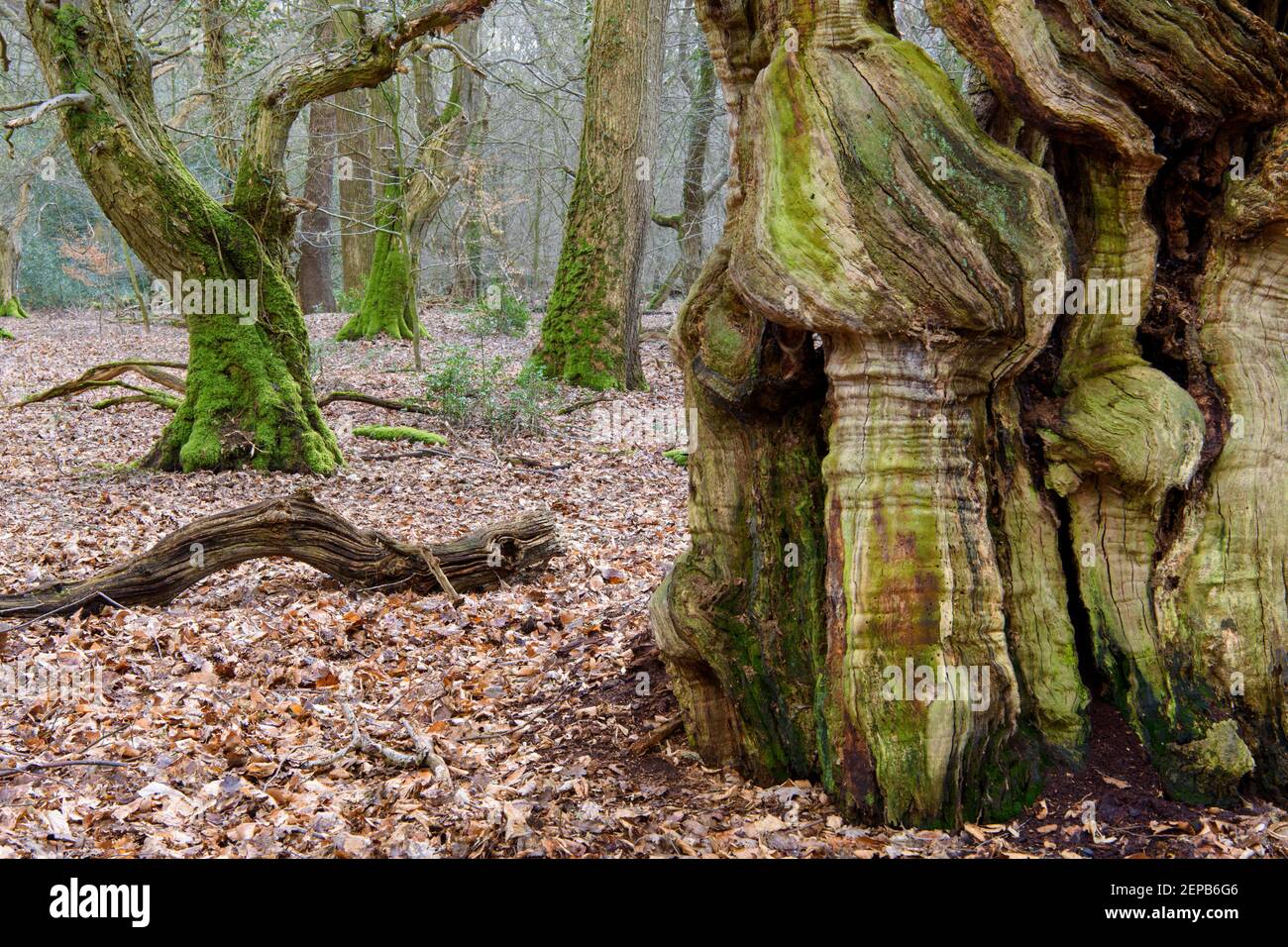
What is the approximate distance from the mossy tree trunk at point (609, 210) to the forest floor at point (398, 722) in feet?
14.3

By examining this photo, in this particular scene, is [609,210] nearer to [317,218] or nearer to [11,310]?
[317,218]

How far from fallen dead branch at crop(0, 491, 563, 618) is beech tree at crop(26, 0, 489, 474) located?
10.1 ft

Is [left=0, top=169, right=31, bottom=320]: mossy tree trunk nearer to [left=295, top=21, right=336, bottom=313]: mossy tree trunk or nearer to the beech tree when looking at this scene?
[left=295, top=21, right=336, bottom=313]: mossy tree trunk

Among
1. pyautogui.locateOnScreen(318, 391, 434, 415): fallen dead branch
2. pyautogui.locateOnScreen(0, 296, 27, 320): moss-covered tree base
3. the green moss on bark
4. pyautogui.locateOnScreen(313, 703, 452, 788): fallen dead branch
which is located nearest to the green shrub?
pyautogui.locateOnScreen(318, 391, 434, 415): fallen dead branch

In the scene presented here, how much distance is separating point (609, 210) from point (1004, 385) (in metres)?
9.80

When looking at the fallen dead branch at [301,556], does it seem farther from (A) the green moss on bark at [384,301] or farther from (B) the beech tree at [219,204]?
(A) the green moss on bark at [384,301]

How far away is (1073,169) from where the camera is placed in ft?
11.9

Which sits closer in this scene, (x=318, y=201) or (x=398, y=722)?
(x=398, y=722)

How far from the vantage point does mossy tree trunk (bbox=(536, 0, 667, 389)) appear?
488 inches

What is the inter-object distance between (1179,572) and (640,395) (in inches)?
376

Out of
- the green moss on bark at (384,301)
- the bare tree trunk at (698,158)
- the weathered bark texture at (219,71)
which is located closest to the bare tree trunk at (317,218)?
the green moss on bark at (384,301)

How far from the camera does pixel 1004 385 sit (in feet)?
11.7

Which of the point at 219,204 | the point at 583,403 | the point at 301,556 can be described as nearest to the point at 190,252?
the point at 219,204
